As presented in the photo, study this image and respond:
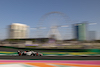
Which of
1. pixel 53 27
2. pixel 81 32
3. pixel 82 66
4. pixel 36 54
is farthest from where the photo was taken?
pixel 81 32

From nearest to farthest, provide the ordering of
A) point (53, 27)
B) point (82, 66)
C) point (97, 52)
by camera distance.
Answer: point (82, 66), point (97, 52), point (53, 27)

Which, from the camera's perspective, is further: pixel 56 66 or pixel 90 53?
pixel 90 53

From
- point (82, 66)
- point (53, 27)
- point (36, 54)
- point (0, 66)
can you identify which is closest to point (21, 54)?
point (36, 54)

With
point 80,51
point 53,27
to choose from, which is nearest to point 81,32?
point 53,27

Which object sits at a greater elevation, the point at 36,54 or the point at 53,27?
the point at 53,27

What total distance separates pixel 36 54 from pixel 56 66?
5.07 metres

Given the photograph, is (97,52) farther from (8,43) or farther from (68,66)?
(8,43)

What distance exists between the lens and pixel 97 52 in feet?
51.4

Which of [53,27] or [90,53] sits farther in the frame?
[53,27]

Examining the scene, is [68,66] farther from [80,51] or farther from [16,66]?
[80,51]

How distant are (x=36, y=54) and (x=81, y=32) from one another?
57557 mm

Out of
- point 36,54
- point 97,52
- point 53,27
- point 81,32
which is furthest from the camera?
point 81,32

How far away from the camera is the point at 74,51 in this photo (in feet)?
54.4

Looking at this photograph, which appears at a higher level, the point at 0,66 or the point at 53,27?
the point at 53,27
